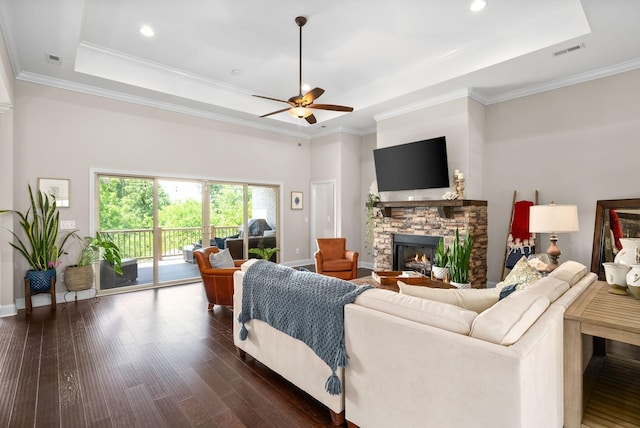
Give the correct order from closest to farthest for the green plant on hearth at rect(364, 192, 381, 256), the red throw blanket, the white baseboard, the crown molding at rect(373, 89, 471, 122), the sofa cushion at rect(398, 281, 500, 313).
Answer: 1. the sofa cushion at rect(398, 281, 500, 313)
2. the white baseboard
3. the red throw blanket
4. the crown molding at rect(373, 89, 471, 122)
5. the green plant on hearth at rect(364, 192, 381, 256)

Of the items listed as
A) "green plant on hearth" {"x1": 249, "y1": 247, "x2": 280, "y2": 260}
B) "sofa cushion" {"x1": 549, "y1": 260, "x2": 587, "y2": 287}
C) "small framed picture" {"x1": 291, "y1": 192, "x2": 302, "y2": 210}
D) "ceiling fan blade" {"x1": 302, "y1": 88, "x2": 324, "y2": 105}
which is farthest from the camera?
"small framed picture" {"x1": 291, "y1": 192, "x2": 302, "y2": 210}

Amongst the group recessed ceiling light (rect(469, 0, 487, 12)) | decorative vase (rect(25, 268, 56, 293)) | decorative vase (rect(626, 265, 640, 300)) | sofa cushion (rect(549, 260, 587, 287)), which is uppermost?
recessed ceiling light (rect(469, 0, 487, 12))

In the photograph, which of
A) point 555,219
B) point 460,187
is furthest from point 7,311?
point 555,219

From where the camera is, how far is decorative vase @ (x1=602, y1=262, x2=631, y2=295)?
199 cm

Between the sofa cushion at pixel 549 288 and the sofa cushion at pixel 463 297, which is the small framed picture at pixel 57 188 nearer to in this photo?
the sofa cushion at pixel 463 297

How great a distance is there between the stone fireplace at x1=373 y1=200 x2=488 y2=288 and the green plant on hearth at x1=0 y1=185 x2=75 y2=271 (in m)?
5.03

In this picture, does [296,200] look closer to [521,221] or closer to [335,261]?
[335,261]

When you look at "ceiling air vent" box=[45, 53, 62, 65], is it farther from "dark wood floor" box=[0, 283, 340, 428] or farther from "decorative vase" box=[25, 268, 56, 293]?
"dark wood floor" box=[0, 283, 340, 428]

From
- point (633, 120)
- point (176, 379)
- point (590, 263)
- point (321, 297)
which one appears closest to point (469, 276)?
point (590, 263)

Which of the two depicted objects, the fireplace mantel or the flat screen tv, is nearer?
Answer: the fireplace mantel

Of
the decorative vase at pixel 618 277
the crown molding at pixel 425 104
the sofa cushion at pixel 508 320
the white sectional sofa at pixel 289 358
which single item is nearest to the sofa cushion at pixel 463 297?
the sofa cushion at pixel 508 320

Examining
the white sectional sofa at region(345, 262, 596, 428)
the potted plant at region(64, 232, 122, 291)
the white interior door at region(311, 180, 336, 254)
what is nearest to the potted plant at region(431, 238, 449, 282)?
the white sectional sofa at region(345, 262, 596, 428)

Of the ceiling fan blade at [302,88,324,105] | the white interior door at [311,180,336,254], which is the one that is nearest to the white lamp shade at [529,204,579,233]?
the ceiling fan blade at [302,88,324,105]

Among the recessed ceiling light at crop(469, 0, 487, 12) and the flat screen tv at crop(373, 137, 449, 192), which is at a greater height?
the recessed ceiling light at crop(469, 0, 487, 12)
